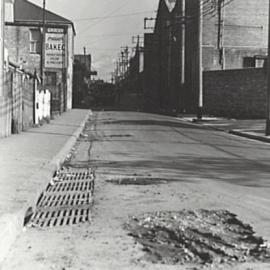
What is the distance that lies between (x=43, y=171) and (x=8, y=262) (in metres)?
6.10

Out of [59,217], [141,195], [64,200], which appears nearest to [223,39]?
[141,195]

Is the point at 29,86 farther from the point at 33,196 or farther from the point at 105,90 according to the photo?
the point at 105,90

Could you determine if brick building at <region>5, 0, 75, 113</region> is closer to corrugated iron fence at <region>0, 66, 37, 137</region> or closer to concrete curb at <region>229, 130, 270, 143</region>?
concrete curb at <region>229, 130, 270, 143</region>

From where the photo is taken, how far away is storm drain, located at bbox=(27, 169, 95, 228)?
822 cm

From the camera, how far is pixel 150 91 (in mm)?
90188

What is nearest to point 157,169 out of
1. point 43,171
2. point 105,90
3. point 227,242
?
point 43,171

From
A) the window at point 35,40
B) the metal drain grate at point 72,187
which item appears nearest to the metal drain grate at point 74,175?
the metal drain grate at point 72,187

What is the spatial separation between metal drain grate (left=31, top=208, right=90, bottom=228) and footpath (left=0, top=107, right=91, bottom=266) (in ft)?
0.67

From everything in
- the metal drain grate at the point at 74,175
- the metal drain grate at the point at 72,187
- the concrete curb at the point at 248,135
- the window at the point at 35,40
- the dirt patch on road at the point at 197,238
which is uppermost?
the window at the point at 35,40

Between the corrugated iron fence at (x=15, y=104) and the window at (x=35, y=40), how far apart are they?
27624mm

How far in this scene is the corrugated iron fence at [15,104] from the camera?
2030 cm

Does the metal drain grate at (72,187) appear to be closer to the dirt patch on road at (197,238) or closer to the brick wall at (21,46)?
the dirt patch on road at (197,238)

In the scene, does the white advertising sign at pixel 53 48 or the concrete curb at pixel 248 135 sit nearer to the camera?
the concrete curb at pixel 248 135

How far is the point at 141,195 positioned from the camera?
33.3ft
